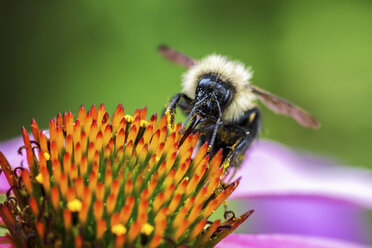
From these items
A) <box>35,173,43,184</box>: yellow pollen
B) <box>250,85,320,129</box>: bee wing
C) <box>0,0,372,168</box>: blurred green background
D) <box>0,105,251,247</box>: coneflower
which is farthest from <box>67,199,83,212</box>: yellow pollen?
<box>0,0,372,168</box>: blurred green background

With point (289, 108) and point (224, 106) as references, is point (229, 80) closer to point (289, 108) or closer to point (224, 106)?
point (224, 106)

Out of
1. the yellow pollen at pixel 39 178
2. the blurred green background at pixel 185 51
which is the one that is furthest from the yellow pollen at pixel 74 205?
the blurred green background at pixel 185 51

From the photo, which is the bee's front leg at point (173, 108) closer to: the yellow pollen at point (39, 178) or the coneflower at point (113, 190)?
the coneflower at point (113, 190)

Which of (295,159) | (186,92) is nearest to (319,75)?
(295,159)

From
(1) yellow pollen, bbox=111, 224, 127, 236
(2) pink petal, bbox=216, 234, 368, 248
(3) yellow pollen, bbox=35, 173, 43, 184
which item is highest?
(2) pink petal, bbox=216, 234, 368, 248

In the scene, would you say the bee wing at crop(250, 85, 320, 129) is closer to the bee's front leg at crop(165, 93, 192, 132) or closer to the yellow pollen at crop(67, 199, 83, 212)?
the bee's front leg at crop(165, 93, 192, 132)

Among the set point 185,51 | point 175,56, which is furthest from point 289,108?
point 185,51
